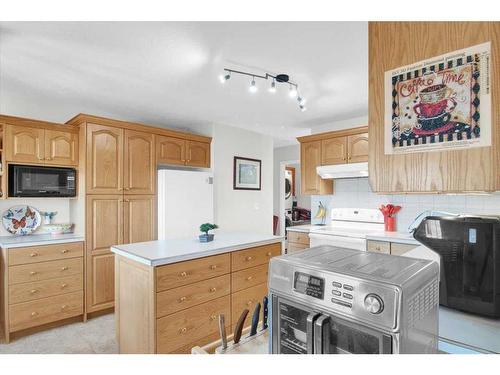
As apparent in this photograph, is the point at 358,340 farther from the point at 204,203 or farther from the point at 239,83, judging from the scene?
the point at 204,203

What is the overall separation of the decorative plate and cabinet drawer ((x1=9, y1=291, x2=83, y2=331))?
818 mm

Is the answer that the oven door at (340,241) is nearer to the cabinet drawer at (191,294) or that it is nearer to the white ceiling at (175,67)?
the cabinet drawer at (191,294)

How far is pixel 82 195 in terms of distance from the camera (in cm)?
296

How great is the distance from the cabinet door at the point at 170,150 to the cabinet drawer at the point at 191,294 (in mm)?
1821

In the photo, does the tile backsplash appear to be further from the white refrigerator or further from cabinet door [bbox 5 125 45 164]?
cabinet door [bbox 5 125 45 164]

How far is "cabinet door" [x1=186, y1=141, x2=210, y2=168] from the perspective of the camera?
381 centimetres

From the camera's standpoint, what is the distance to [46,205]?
125 inches

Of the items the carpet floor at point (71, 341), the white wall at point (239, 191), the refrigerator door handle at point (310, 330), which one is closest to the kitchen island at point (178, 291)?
the carpet floor at point (71, 341)

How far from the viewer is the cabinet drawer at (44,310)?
252cm

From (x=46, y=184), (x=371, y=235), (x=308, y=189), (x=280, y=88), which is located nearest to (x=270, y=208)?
(x=308, y=189)

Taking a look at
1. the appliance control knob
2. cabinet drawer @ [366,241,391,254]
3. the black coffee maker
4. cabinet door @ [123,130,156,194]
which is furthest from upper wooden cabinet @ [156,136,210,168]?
the appliance control knob

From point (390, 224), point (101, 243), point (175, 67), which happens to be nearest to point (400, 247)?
point (390, 224)
